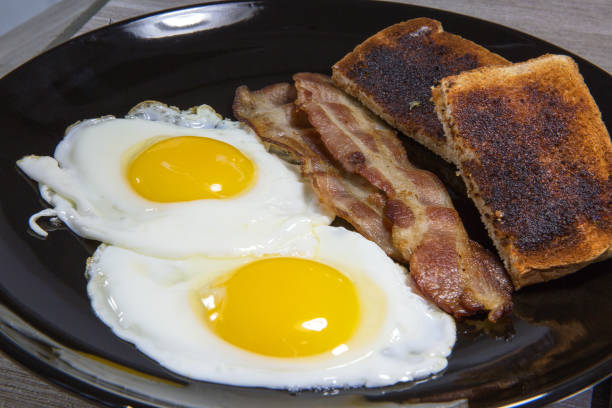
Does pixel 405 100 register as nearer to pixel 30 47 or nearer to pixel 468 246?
pixel 468 246

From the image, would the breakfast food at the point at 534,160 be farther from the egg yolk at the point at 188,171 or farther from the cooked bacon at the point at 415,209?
the egg yolk at the point at 188,171

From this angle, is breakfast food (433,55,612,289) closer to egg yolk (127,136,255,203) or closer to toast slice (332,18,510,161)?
toast slice (332,18,510,161)

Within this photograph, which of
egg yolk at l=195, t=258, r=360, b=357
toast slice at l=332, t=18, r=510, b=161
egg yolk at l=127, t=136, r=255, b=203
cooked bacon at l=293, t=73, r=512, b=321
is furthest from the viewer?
toast slice at l=332, t=18, r=510, b=161

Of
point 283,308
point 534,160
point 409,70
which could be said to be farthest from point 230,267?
point 409,70

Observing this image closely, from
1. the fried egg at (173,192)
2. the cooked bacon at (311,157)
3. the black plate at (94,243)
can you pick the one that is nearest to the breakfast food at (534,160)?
the black plate at (94,243)

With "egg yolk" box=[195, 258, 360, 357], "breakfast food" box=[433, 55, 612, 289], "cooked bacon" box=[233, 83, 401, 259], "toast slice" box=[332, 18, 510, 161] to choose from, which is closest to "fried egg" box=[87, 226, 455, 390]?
"egg yolk" box=[195, 258, 360, 357]

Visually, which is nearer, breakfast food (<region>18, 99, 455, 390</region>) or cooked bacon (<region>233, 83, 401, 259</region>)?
breakfast food (<region>18, 99, 455, 390</region>)

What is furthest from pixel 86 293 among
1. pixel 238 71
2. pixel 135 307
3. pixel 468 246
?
pixel 238 71
